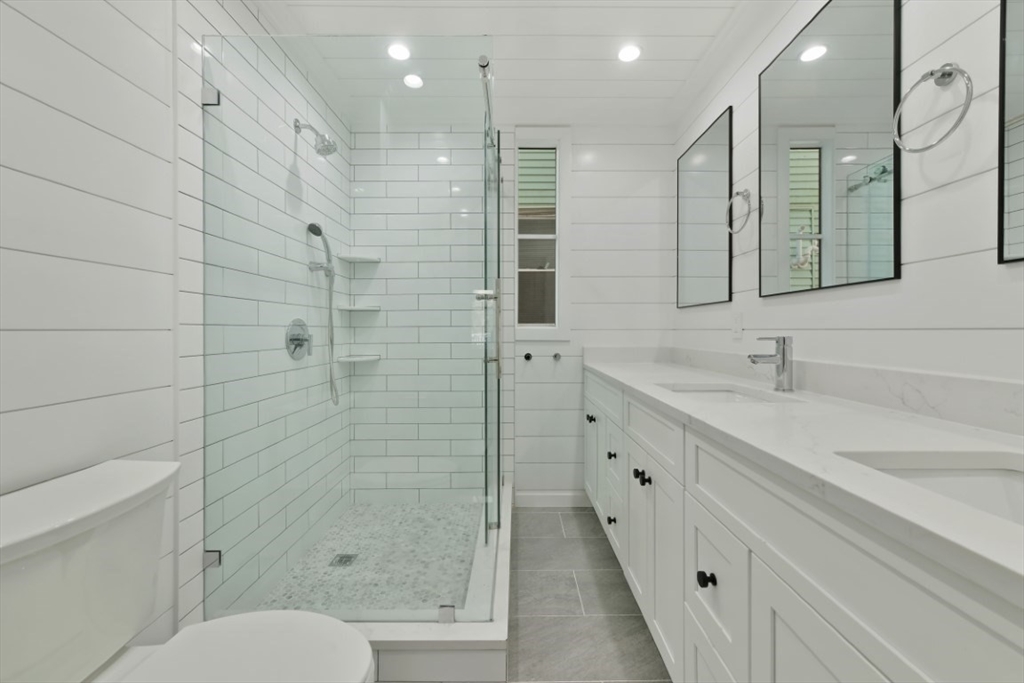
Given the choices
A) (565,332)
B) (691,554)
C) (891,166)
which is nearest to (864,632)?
(691,554)

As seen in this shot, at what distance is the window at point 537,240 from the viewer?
2.85 metres

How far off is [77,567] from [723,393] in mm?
1996

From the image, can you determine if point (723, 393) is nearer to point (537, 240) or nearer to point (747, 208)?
point (747, 208)

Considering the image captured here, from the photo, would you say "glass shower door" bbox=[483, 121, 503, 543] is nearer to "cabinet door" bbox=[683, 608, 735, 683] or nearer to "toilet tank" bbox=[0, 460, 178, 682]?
"cabinet door" bbox=[683, 608, 735, 683]

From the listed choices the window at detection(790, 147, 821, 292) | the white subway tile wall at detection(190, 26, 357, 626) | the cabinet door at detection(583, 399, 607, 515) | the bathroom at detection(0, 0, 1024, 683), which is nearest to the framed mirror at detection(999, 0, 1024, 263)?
the bathroom at detection(0, 0, 1024, 683)

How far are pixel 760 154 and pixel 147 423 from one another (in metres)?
2.46

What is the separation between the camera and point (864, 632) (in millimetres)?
544

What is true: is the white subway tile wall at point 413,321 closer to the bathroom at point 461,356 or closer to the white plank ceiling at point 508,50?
the bathroom at point 461,356

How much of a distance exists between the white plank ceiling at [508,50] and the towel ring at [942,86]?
1073 millimetres

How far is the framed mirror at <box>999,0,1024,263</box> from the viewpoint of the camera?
0.87 meters

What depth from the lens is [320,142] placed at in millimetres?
1672

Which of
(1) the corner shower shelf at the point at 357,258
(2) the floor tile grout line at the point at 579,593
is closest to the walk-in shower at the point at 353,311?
(1) the corner shower shelf at the point at 357,258

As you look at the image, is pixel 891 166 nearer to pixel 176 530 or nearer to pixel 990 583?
pixel 990 583

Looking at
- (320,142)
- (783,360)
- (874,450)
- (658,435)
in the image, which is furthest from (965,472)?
(320,142)
